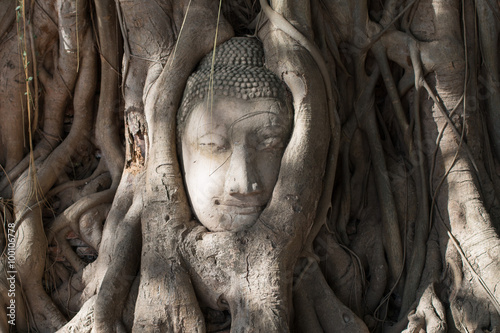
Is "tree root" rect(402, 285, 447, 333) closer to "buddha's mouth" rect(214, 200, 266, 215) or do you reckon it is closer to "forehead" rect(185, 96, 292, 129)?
"buddha's mouth" rect(214, 200, 266, 215)

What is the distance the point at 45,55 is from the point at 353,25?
1.87m

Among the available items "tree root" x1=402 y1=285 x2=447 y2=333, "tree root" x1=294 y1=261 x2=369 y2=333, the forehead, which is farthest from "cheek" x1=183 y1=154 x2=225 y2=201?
"tree root" x1=402 y1=285 x2=447 y2=333

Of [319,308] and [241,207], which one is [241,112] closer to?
[241,207]

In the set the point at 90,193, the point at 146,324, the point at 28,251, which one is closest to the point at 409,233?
the point at 146,324

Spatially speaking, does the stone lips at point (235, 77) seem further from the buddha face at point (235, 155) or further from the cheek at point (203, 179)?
the cheek at point (203, 179)

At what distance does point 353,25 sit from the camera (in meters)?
3.07

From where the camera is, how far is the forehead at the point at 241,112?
2.64m

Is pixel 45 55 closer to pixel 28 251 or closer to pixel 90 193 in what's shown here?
pixel 90 193

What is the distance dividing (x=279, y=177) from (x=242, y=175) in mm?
175

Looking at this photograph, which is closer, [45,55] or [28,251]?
[28,251]

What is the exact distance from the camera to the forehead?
2.64 meters

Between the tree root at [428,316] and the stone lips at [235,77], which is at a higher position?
the stone lips at [235,77]

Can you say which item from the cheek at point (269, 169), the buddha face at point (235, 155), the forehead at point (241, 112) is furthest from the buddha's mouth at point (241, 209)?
the forehead at point (241, 112)

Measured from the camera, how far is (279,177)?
2613 millimetres
